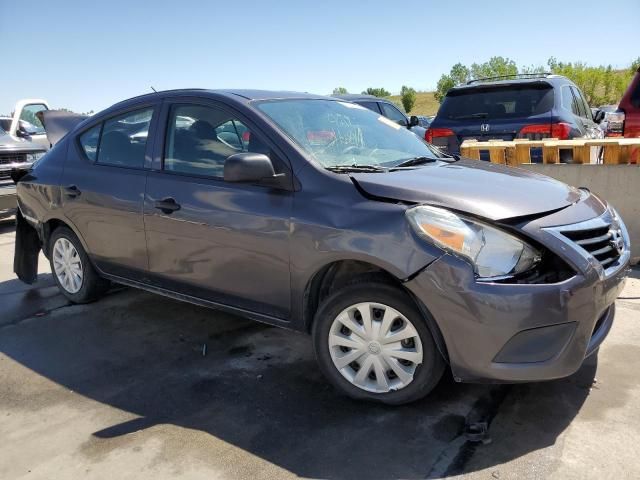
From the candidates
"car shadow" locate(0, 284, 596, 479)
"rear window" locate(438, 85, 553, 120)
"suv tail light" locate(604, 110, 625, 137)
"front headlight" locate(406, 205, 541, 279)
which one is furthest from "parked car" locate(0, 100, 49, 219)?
"suv tail light" locate(604, 110, 625, 137)

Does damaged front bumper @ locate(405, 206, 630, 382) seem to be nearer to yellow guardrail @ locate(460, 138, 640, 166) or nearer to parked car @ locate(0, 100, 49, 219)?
yellow guardrail @ locate(460, 138, 640, 166)

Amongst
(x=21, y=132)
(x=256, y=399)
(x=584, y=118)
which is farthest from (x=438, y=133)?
(x=21, y=132)

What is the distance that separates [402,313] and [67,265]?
323cm

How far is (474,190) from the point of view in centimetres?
301

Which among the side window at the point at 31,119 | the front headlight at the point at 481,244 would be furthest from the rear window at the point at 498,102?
the side window at the point at 31,119

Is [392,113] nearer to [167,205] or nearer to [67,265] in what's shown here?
[67,265]

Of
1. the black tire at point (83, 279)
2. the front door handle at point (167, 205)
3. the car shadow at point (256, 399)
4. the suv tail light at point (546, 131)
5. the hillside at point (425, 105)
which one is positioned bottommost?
the car shadow at point (256, 399)

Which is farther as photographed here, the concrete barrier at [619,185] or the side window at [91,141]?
the concrete barrier at [619,185]

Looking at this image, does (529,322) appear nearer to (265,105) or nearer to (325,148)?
(325,148)

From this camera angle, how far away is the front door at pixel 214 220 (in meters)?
3.31

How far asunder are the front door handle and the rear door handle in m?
1.00

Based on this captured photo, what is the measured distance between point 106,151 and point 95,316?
53.0 inches

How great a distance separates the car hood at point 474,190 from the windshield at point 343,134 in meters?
0.31

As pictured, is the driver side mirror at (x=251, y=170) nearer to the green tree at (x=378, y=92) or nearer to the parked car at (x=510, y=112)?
the parked car at (x=510, y=112)
